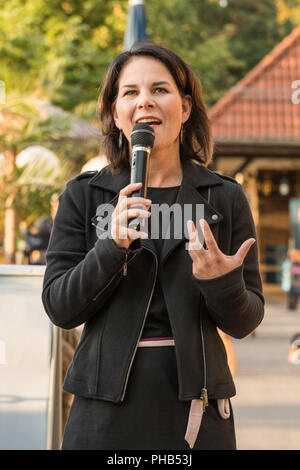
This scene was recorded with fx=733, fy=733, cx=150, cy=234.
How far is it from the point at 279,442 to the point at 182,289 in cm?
352

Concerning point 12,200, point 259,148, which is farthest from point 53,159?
point 259,148

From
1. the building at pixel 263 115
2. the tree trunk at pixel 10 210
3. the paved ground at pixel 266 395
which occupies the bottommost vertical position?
the paved ground at pixel 266 395

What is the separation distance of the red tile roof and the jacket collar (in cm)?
1198

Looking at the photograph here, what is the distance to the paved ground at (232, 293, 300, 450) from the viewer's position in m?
4.89

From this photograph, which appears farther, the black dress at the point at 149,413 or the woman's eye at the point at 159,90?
the woman's eye at the point at 159,90

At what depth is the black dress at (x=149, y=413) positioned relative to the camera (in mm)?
1526

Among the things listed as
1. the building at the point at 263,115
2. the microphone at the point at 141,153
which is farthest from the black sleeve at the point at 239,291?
the building at the point at 263,115

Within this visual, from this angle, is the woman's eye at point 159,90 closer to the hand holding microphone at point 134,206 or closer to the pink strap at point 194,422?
the hand holding microphone at point 134,206

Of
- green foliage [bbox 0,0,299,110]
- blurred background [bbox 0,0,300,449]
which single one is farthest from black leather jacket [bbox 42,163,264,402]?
green foliage [bbox 0,0,299,110]

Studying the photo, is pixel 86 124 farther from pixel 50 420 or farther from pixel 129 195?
pixel 129 195

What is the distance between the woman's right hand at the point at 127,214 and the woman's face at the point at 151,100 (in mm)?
264

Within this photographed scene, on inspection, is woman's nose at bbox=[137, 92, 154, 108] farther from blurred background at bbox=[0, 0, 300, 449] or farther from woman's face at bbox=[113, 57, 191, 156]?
blurred background at bbox=[0, 0, 300, 449]

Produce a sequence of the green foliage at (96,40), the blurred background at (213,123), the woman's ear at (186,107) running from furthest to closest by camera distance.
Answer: the green foliage at (96,40) → the blurred background at (213,123) → the woman's ear at (186,107)
